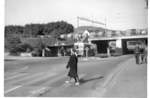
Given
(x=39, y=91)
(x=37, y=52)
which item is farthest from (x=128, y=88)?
(x=37, y=52)

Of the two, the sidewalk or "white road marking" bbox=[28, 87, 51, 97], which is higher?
the sidewalk

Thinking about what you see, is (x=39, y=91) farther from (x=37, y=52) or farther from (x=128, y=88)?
(x=37, y=52)

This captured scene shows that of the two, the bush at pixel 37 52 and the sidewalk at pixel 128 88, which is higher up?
the bush at pixel 37 52

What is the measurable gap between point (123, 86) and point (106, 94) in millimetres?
752

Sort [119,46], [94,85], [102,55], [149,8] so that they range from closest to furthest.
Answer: [149,8]
[94,85]
[102,55]
[119,46]

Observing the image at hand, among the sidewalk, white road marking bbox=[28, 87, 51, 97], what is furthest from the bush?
the sidewalk

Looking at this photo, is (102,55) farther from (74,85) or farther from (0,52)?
(0,52)

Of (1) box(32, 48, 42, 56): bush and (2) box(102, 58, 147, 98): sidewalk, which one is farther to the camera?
(1) box(32, 48, 42, 56): bush

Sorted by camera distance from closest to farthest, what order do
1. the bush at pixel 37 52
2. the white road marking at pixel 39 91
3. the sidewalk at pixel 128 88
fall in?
the sidewalk at pixel 128 88, the white road marking at pixel 39 91, the bush at pixel 37 52

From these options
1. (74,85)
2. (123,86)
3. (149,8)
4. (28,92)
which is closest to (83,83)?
(74,85)

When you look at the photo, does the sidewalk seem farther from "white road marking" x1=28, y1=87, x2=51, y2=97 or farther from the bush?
the bush

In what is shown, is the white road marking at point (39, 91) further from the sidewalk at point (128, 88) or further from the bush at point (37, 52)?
the bush at point (37, 52)

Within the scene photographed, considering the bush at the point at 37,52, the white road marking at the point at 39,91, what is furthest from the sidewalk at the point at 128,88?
the bush at the point at 37,52

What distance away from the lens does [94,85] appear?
5578 millimetres
